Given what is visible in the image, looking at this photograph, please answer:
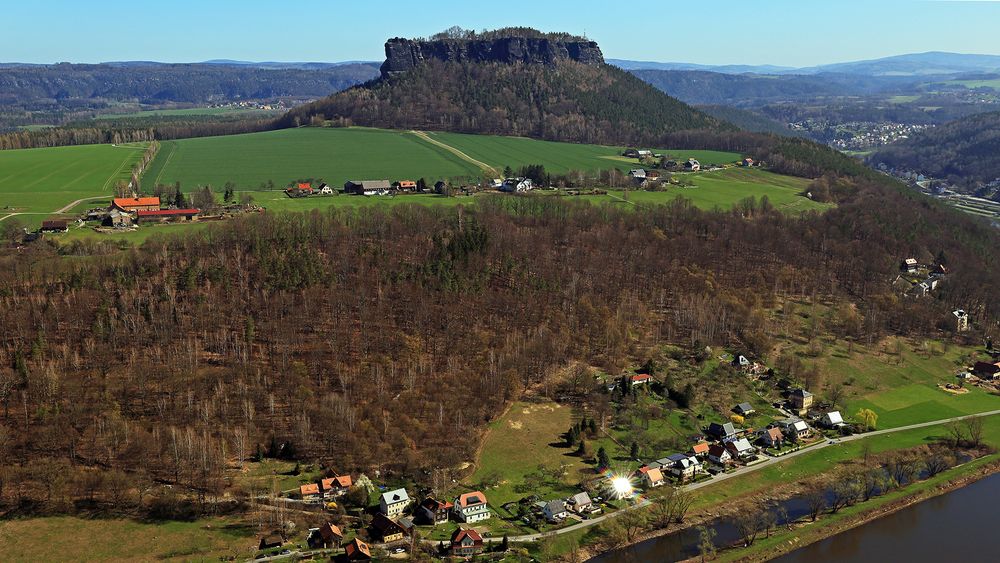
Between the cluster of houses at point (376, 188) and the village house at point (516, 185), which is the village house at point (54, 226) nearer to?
the cluster of houses at point (376, 188)

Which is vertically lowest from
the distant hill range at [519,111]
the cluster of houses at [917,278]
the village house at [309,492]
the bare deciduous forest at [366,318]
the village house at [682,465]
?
the village house at [682,465]

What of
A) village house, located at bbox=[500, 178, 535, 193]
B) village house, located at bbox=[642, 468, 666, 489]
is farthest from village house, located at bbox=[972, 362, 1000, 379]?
village house, located at bbox=[500, 178, 535, 193]

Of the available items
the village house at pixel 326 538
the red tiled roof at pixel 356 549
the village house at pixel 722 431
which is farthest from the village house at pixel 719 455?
the village house at pixel 326 538

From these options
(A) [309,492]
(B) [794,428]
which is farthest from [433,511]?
(B) [794,428]

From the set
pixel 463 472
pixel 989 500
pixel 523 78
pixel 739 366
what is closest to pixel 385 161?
pixel 523 78

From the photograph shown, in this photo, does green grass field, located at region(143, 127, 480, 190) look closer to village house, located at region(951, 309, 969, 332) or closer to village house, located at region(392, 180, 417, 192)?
village house, located at region(392, 180, 417, 192)

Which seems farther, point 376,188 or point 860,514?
point 376,188

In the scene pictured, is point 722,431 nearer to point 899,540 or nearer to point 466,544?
point 899,540

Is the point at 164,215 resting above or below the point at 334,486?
above
